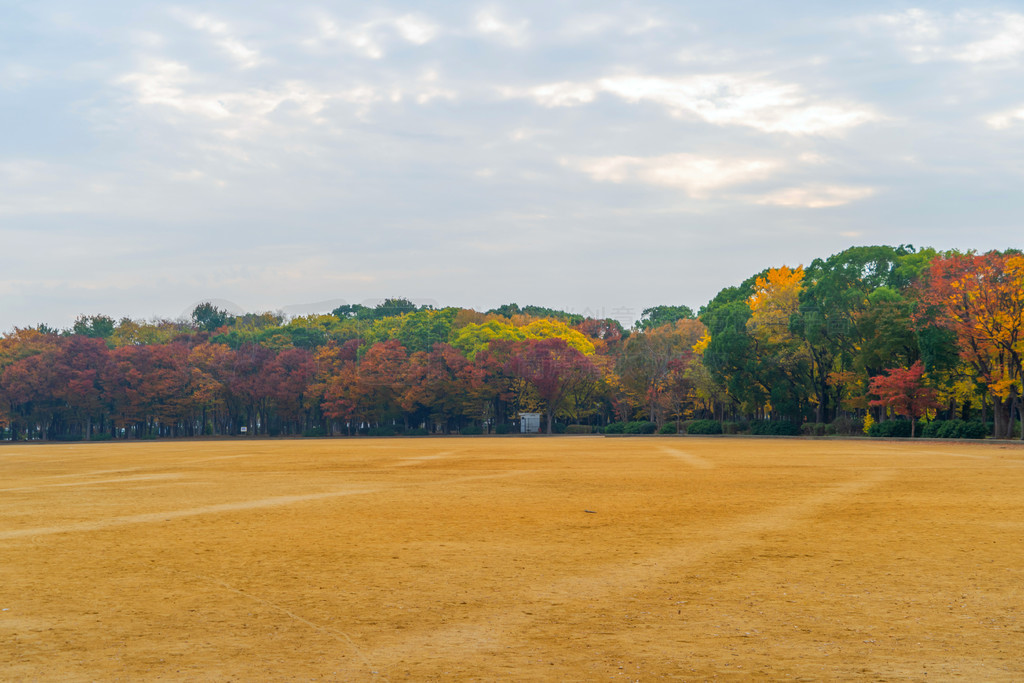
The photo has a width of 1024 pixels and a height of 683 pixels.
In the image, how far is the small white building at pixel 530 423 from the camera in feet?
291

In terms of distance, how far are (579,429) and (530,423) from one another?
17.5ft

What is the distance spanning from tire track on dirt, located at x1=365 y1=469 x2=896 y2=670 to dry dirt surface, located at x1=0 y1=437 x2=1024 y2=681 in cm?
4

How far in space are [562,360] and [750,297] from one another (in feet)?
65.3

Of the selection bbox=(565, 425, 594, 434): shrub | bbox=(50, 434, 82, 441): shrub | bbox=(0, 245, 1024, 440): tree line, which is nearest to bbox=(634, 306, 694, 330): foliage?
bbox=(0, 245, 1024, 440): tree line

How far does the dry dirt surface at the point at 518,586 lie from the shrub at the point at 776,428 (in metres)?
46.1

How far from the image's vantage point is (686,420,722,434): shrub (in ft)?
237

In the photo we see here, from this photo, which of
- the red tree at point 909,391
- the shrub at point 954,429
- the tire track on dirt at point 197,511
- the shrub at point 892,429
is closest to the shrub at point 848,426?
the shrub at point 892,429

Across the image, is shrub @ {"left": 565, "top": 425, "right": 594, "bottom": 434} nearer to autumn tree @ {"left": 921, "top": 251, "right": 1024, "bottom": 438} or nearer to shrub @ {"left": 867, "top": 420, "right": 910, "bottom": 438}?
shrub @ {"left": 867, "top": 420, "right": 910, "bottom": 438}

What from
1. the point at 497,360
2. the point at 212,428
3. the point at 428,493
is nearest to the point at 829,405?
the point at 497,360

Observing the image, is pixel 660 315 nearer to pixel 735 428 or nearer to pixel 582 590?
pixel 735 428

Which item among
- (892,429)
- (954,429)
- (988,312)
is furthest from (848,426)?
(988,312)

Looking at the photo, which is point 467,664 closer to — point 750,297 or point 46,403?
point 750,297

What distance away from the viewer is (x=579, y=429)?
8812cm

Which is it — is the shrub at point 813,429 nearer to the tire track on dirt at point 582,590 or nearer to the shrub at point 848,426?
the shrub at point 848,426
